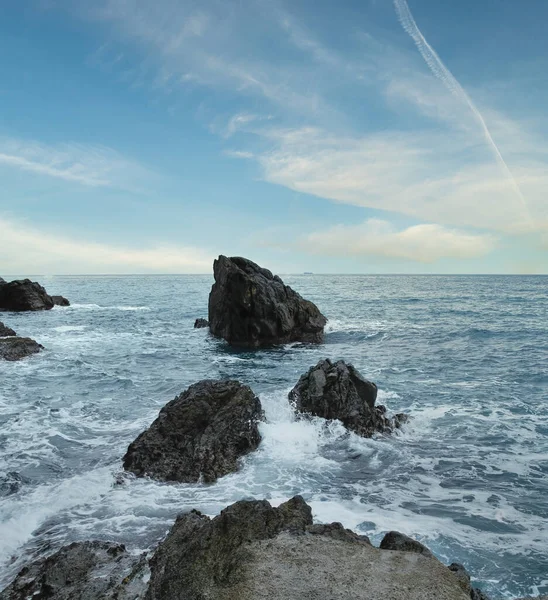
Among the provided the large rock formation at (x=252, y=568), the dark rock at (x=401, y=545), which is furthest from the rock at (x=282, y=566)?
the dark rock at (x=401, y=545)

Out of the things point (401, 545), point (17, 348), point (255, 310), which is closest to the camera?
point (401, 545)

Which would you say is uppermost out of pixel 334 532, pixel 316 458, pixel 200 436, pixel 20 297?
pixel 20 297

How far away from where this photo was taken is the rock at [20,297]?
5497cm

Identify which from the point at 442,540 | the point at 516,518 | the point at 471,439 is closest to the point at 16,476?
the point at 442,540

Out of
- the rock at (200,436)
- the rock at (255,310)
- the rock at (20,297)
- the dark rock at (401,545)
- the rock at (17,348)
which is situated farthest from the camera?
the rock at (20,297)

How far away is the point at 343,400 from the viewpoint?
49.6ft

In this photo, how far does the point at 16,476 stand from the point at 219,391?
5.74 meters

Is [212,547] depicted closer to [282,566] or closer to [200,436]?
[282,566]

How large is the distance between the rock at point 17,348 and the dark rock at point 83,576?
Answer: 71.4 ft

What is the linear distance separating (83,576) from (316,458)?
7.53 meters

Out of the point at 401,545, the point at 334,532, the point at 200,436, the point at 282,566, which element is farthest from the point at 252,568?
the point at 200,436

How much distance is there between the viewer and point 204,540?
5.71 meters

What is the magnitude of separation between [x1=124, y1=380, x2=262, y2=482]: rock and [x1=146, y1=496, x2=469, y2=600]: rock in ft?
16.2

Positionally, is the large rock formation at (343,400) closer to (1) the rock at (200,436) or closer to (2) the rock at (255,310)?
(1) the rock at (200,436)
